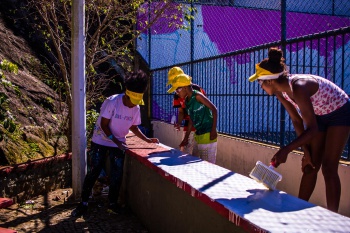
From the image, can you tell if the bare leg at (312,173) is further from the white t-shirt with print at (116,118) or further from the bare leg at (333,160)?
the white t-shirt with print at (116,118)

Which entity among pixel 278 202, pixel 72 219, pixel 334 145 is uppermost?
pixel 334 145

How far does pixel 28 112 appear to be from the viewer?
676cm

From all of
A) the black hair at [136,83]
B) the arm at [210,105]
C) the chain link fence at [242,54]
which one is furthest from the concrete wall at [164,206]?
the chain link fence at [242,54]

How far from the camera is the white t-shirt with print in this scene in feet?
14.9

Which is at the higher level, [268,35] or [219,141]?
[268,35]

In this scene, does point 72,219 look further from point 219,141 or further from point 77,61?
point 219,141

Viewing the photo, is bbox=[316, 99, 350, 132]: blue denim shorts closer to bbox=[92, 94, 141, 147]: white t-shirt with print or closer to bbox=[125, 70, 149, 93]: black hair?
bbox=[125, 70, 149, 93]: black hair

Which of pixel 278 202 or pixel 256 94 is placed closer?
pixel 278 202

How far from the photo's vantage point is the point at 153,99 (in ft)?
34.3

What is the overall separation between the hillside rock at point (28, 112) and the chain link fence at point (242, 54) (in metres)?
2.73

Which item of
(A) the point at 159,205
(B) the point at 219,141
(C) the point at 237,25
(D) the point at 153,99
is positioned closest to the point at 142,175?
(A) the point at 159,205

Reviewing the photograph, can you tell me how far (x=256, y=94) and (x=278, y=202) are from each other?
3.61 metres

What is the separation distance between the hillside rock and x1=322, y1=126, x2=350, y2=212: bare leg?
10.7ft

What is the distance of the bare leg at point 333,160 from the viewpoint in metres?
3.27
